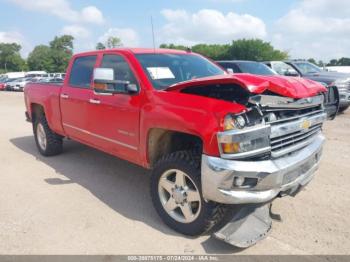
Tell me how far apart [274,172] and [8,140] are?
7.17m

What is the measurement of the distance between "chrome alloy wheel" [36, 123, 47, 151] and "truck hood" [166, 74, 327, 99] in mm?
3805

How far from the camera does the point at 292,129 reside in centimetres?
323

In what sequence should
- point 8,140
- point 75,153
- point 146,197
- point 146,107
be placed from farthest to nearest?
point 8,140 → point 75,153 → point 146,197 → point 146,107

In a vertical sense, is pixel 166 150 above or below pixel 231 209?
above

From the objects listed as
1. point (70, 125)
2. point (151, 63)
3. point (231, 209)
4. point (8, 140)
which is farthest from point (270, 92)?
point (8, 140)

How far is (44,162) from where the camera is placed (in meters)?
6.11

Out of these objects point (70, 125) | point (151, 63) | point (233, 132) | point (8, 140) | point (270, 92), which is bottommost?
point (8, 140)

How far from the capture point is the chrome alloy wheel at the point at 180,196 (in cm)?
336

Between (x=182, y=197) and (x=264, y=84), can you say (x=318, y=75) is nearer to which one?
(x=264, y=84)

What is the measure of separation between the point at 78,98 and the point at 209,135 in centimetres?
268

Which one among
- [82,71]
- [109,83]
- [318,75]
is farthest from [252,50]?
[109,83]

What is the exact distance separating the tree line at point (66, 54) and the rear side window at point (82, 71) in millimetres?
43574

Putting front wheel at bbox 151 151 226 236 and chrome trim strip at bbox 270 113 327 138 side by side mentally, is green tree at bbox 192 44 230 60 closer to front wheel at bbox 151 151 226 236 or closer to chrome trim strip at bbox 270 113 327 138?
chrome trim strip at bbox 270 113 327 138

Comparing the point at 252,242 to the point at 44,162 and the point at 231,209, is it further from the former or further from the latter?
the point at 44,162
